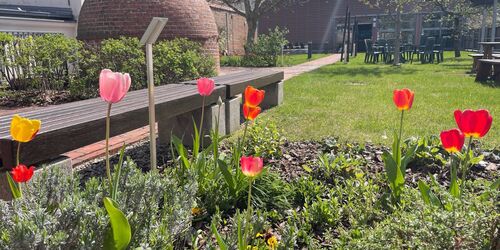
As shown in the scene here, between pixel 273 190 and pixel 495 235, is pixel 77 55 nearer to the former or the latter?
pixel 273 190

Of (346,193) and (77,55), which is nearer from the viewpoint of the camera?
(346,193)

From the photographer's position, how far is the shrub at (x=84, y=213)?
117cm

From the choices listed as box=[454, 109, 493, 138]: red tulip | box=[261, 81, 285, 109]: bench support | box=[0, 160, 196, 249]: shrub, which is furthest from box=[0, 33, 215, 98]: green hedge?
box=[454, 109, 493, 138]: red tulip

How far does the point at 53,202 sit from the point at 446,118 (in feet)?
16.9

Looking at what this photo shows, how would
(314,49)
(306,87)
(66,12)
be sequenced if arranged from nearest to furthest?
(306,87) → (66,12) → (314,49)

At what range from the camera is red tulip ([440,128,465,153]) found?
1.75 m

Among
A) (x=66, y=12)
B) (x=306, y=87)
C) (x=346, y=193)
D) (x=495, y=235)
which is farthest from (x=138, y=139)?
(x=66, y=12)

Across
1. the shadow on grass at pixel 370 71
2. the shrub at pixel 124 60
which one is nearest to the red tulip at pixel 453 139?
the shrub at pixel 124 60

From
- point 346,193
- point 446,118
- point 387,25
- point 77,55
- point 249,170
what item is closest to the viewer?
point 249,170

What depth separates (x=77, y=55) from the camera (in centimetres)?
685

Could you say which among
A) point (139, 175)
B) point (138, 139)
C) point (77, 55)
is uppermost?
point (77, 55)

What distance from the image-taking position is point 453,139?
5.79 feet

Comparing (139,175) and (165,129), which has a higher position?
(139,175)

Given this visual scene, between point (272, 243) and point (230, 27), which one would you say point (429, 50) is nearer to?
point (230, 27)
